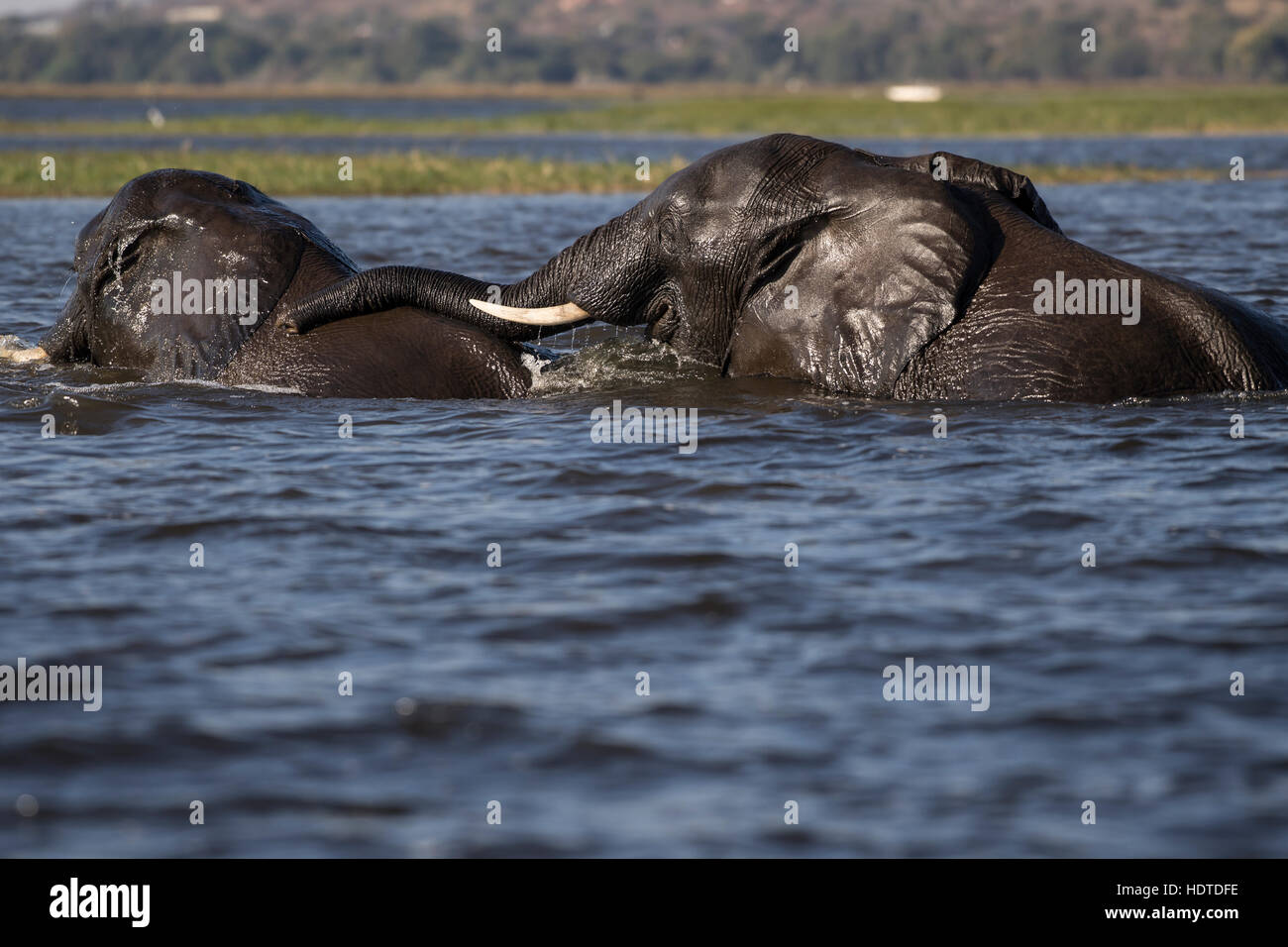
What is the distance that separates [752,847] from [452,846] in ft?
2.63

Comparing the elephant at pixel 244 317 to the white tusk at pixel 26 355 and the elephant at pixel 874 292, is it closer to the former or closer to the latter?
the elephant at pixel 874 292

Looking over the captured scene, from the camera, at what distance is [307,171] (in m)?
30.1

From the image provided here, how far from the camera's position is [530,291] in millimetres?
9945

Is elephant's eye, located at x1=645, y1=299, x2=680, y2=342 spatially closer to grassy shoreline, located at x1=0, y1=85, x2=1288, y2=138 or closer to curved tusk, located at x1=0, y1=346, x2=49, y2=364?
curved tusk, located at x1=0, y1=346, x2=49, y2=364

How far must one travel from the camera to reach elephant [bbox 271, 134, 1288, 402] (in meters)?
9.41

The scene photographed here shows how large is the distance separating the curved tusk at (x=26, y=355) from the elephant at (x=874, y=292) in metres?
2.09

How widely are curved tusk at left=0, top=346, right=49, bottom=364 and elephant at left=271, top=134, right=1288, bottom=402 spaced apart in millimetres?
2087

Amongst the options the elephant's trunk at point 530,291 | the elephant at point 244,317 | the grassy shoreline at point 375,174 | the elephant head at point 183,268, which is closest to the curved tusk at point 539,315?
the elephant's trunk at point 530,291

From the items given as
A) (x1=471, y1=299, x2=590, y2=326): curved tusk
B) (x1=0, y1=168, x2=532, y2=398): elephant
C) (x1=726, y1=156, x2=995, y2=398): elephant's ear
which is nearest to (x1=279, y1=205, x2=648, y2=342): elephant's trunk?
(x1=471, y1=299, x2=590, y2=326): curved tusk

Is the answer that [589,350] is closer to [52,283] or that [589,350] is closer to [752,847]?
[752,847]

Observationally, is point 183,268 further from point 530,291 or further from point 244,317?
point 530,291

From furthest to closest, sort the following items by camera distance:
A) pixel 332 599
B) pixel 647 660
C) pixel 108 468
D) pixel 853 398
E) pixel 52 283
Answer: pixel 52 283 < pixel 853 398 < pixel 108 468 < pixel 332 599 < pixel 647 660
